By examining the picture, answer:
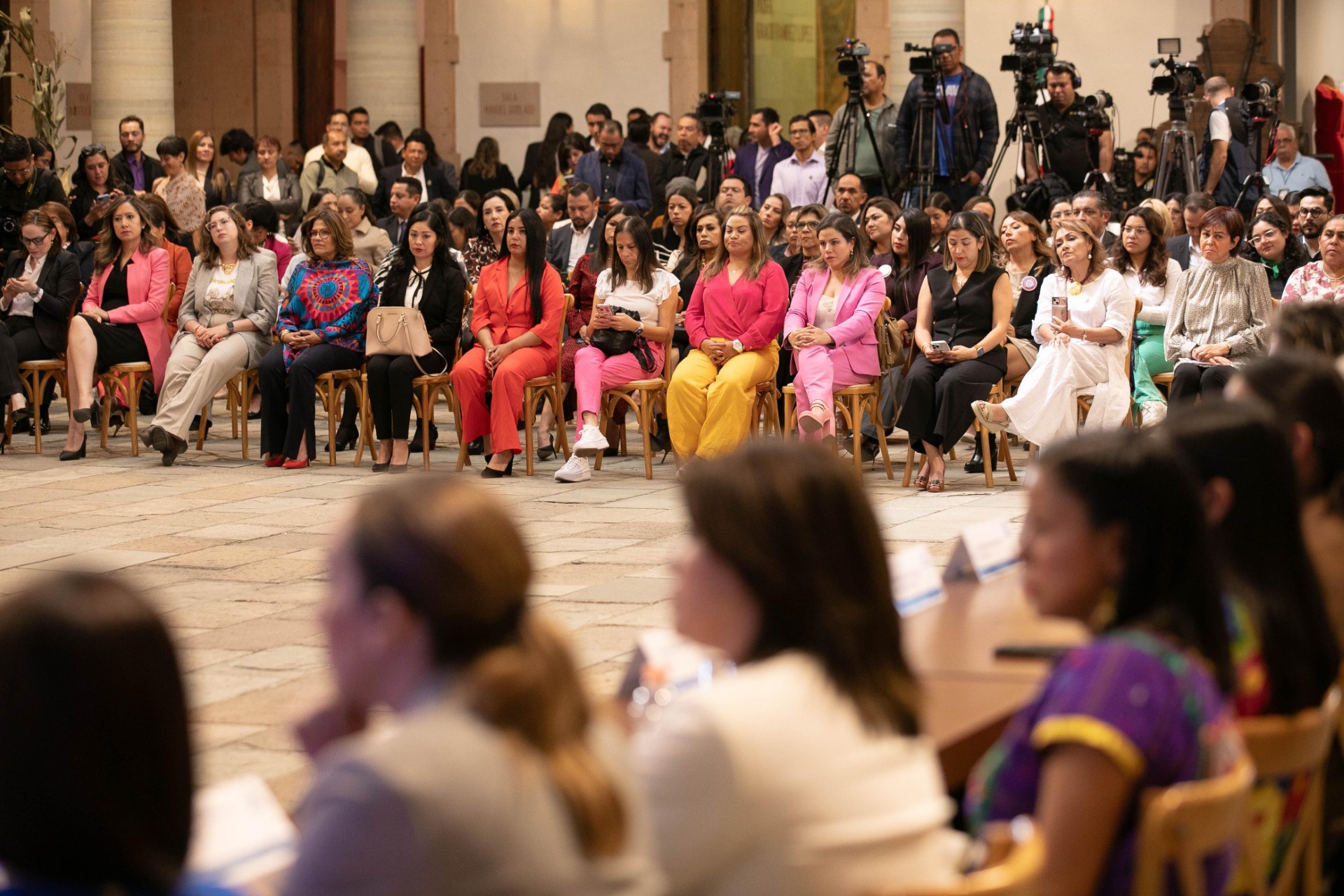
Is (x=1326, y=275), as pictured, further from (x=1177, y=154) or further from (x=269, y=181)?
(x=269, y=181)

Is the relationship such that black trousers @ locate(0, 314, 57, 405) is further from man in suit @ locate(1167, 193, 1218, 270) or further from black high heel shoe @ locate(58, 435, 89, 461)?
man in suit @ locate(1167, 193, 1218, 270)

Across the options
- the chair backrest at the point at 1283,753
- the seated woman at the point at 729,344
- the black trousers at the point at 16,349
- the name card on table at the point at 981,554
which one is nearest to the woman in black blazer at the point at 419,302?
the seated woman at the point at 729,344

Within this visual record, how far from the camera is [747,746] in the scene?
5.28 feet

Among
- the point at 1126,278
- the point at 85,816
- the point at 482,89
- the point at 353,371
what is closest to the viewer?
the point at 85,816

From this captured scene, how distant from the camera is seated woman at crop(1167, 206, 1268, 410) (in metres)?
7.46

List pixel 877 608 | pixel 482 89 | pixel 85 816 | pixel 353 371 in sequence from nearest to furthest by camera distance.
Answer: pixel 85 816 < pixel 877 608 < pixel 353 371 < pixel 482 89

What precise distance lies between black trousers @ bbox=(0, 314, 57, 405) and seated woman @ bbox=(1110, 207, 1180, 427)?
5766 mm

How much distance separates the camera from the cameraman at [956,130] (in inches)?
429

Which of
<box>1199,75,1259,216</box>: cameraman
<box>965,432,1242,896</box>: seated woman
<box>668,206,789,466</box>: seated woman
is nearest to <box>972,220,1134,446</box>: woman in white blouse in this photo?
<box>668,206,789,466</box>: seated woman

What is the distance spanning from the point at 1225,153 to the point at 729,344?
4.85 m

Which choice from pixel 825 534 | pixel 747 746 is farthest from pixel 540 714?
pixel 825 534

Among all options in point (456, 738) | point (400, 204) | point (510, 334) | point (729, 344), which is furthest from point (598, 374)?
point (456, 738)

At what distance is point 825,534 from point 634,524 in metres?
5.20

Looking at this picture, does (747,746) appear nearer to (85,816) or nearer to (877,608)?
(877,608)
